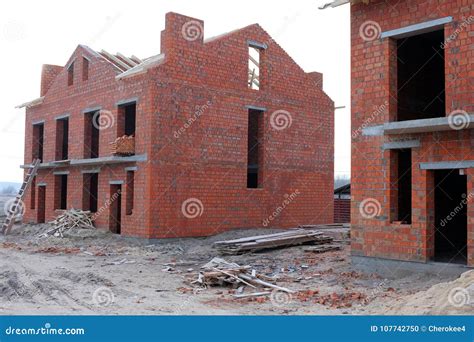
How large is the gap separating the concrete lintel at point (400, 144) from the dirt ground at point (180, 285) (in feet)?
9.04

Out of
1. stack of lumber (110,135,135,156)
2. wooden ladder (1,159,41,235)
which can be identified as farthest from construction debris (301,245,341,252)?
wooden ladder (1,159,41,235)

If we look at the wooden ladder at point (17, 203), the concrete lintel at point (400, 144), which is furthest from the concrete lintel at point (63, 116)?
the concrete lintel at point (400, 144)

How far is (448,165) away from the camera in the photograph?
1057 cm

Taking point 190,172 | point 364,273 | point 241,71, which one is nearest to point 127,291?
point 364,273

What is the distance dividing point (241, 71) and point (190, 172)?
4757mm

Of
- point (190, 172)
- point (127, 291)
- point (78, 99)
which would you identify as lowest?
point (127, 291)

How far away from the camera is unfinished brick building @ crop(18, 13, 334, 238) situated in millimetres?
18203

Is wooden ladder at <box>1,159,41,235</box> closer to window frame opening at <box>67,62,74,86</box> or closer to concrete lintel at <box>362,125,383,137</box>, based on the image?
window frame opening at <box>67,62,74,86</box>

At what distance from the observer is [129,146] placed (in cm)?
1852

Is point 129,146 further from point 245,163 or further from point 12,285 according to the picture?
point 12,285

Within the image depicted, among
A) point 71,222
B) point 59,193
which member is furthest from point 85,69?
point 71,222

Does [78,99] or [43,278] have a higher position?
[78,99]

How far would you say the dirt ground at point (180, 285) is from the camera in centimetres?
889

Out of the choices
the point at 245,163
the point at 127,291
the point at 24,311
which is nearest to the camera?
the point at 24,311
